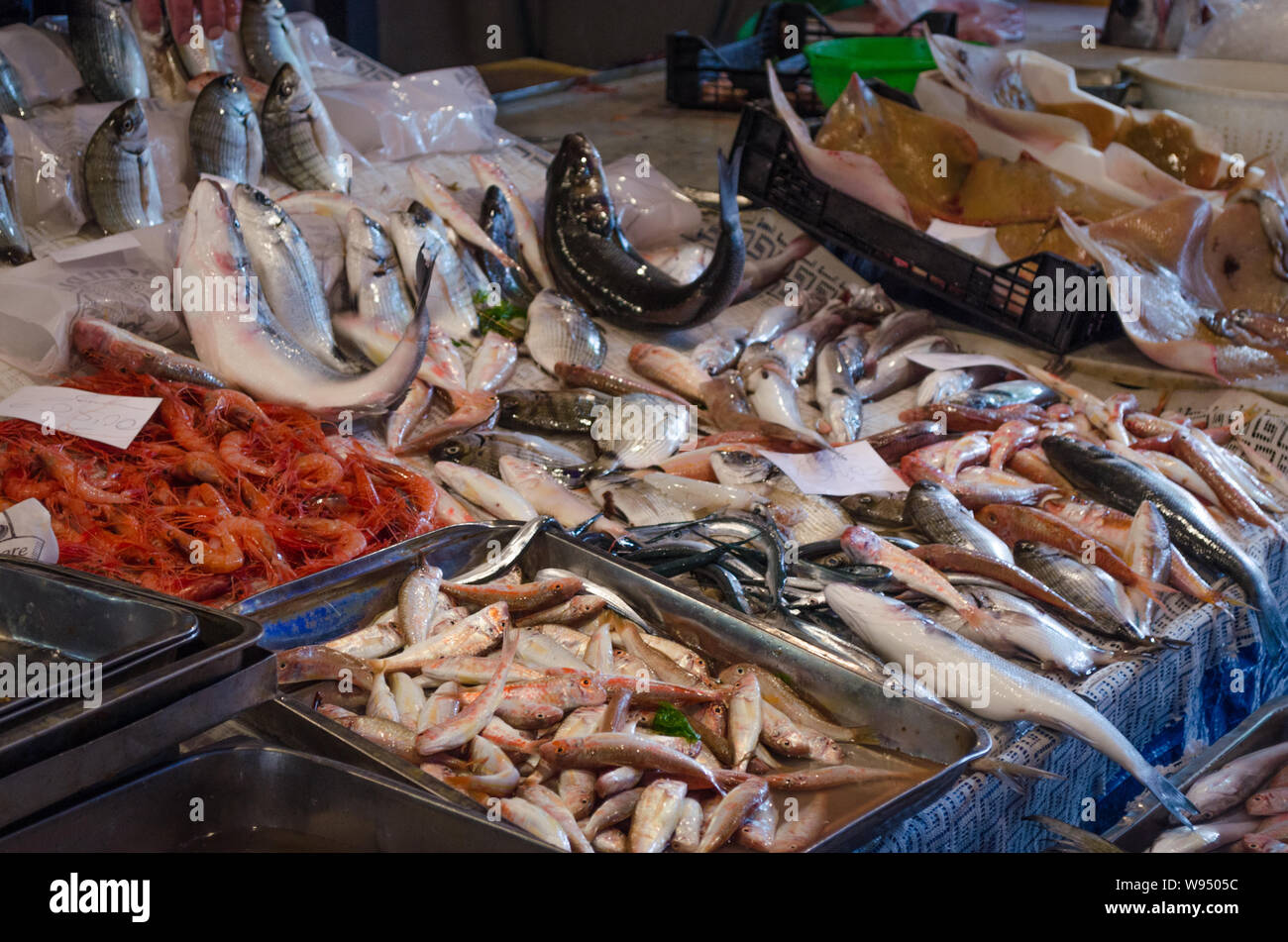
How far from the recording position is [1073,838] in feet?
6.81

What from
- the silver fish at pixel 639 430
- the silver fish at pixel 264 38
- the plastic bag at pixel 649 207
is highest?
the silver fish at pixel 264 38

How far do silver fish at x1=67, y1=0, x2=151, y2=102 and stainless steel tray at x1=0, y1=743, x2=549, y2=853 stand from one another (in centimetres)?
347

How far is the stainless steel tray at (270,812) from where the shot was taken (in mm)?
1655

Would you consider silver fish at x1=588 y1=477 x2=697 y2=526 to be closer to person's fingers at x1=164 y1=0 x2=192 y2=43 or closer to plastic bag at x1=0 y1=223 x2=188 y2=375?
plastic bag at x1=0 y1=223 x2=188 y2=375

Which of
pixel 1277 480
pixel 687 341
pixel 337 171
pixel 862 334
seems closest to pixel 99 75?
pixel 337 171

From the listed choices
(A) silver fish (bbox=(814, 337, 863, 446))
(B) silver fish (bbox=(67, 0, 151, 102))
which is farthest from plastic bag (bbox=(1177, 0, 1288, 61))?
(B) silver fish (bbox=(67, 0, 151, 102))

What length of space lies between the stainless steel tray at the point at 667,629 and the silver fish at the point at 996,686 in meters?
0.25

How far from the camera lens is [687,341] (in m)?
4.28

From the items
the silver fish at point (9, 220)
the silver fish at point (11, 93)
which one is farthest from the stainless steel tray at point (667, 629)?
the silver fish at point (11, 93)

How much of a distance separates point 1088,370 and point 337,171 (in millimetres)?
3029

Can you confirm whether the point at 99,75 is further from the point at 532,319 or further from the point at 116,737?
the point at 116,737

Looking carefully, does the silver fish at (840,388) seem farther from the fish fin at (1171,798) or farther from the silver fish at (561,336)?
the fish fin at (1171,798)

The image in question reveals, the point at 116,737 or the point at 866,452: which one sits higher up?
the point at 116,737

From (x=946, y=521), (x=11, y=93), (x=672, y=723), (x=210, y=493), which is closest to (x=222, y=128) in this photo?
(x=11, y=93)
